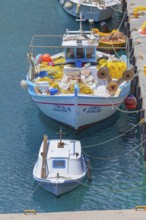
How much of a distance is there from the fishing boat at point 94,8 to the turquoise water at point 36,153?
11.7 m

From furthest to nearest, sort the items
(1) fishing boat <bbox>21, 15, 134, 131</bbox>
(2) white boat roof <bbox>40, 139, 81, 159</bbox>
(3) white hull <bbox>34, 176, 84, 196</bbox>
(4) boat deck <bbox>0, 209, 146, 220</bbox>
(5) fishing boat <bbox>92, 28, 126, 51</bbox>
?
(5) fishing boat <bbox>92, 28, 126, 51</bbox> < (1) fishing boat <bbox>21, 15, 134, 131</bbox> < (2) white boat roof <bbox>40, 139, 81, 159</bbox> < (3) white hull <bbox>34, 176, 84, 196</bbox> < (4) boat deck <bbox>0, 209, 146, 220</bbox>

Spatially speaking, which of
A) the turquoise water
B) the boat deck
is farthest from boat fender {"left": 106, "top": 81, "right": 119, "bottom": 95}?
the boat deck

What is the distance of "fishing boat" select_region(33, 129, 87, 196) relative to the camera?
1228 inches

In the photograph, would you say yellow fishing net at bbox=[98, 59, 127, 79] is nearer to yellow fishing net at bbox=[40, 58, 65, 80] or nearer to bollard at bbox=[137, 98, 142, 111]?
bollard at bbox=[137, 98, 142, 111]

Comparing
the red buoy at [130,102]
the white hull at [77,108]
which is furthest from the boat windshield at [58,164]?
the red buoy at [130,102]

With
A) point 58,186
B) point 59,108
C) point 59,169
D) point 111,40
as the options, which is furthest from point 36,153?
point 111,40

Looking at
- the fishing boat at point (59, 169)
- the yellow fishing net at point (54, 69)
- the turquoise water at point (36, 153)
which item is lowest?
the turquoise water at point (36, 153)

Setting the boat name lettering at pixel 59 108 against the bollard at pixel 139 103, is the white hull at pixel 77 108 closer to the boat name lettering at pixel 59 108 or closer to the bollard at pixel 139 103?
the boat name lettering at pixel 59 108

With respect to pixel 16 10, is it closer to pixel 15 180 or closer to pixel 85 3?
pixel 85 3

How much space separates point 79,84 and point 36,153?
5417 millimetres

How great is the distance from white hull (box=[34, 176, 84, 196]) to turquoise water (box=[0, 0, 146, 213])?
0.31m

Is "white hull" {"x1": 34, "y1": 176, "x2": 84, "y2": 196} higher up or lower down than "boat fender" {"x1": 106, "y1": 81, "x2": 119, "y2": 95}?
lower down

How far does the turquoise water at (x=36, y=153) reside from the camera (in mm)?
31297

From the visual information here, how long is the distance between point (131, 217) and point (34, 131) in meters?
13.5
